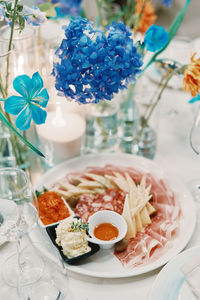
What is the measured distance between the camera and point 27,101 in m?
→ 0.89

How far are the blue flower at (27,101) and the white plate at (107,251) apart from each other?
28 cm

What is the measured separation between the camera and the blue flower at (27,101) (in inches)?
34.4

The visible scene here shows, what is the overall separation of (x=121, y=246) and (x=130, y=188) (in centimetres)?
20

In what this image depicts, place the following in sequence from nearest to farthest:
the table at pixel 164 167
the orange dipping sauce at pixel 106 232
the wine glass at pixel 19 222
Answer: the wine glass at pixel 19 222, the table at pixel 164 167, the orange dipping sauce at pixel 106 232

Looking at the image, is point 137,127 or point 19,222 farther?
point 137,127

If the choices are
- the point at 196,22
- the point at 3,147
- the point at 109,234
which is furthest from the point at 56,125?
the point at 196,22

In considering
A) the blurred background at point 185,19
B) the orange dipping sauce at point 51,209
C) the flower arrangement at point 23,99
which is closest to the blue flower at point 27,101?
the flower arrangement at point 23,99

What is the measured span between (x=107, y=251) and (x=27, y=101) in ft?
1.51

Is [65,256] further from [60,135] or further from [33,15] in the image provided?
[33,15]

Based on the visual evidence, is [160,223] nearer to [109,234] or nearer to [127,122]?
[109,234]

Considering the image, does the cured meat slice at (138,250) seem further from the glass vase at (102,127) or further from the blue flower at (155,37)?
the blue flower at (155,37)

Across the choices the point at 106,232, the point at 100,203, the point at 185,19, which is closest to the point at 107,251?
the point at 106,232

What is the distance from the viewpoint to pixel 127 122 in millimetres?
1383

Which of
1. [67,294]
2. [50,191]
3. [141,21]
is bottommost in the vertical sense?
[67,294]
